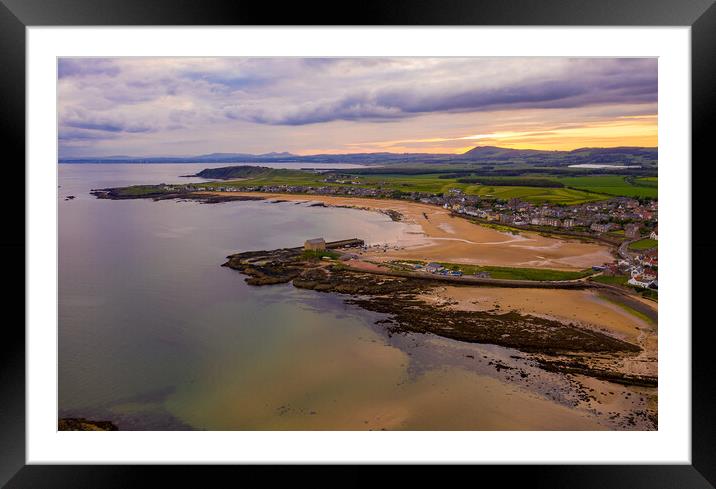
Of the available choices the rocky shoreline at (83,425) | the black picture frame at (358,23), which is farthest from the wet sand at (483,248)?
the black picture frame at (358,23)

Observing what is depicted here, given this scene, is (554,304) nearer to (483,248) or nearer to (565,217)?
(483,248)

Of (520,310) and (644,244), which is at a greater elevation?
(644,244)

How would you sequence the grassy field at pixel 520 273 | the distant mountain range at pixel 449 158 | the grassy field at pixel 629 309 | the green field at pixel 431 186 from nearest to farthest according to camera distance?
the grassy field at pixel 629 309 < the grassy field at pixel 520 273 < the distant mountain range at pixel 449 158 < the green field at pixel 431 186

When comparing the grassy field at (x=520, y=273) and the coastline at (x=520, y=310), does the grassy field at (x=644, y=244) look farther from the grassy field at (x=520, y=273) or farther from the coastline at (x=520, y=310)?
the grassy field at (x=520, y=273)

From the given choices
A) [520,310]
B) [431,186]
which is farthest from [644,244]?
[431,186]

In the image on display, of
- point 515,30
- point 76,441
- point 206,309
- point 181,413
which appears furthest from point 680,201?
point 206,309

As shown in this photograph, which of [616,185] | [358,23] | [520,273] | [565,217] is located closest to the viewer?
[358,23]

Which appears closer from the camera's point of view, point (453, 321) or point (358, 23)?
point (358, 23)
